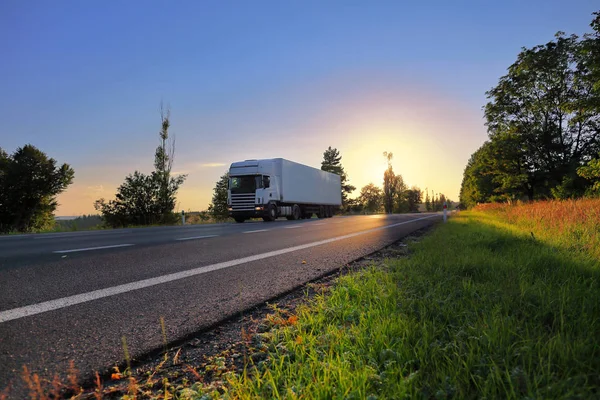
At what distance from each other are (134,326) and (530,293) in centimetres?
298

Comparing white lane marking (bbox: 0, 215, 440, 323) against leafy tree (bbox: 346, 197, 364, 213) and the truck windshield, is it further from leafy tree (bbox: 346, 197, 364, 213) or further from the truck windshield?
leafy tree (bbox: 346, 197, 364, 213)

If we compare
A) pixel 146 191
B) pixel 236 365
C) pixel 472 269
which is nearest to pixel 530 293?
pixel 472 269

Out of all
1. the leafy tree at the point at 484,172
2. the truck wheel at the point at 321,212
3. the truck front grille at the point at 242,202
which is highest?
the leafy tree at the point at 484,172

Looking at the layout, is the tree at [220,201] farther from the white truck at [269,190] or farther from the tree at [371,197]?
the tree at [371,197]

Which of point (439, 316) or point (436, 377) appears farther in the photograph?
point (439, 316)

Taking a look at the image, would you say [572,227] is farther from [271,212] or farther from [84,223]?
[84,223]

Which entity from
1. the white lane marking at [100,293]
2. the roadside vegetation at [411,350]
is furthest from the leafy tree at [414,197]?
the roadside vegetation at [411,350]

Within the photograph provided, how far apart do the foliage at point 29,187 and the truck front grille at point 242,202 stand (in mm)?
18605

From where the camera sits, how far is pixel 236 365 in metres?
1.89

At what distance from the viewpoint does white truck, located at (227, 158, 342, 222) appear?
71.1 feet

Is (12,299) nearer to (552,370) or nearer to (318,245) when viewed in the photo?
(552,370)

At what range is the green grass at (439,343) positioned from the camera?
60.0 inches

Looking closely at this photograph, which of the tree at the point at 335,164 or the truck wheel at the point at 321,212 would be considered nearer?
the truck wheel at the point at 321,212

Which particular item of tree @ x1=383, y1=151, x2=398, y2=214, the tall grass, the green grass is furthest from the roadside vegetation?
tree @ x1=383, y1=151, x2=398, y2=214
